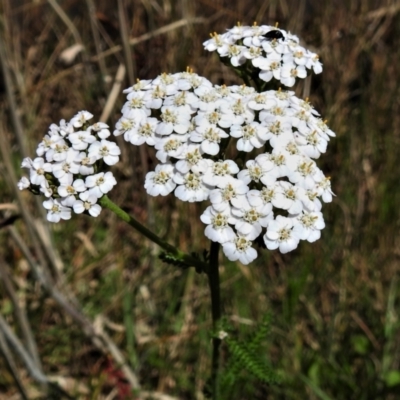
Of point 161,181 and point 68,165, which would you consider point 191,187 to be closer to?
point 161,181

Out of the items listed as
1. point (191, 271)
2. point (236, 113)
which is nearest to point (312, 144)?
point (236, 113)

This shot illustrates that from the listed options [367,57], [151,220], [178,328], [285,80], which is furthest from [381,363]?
[367,57]

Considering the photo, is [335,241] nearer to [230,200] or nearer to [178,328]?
[178,328]

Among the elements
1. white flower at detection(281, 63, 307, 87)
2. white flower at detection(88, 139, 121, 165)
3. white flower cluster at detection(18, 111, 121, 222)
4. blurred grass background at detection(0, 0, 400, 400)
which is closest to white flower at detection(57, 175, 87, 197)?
white flower cluster at detection(18, 111, 121, 222)

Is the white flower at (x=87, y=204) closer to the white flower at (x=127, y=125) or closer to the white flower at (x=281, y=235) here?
the white flower at (x=127, y=125)

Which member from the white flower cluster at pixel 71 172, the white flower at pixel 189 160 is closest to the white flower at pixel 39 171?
the white flower cluster at pixel 71 172
